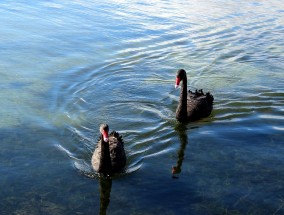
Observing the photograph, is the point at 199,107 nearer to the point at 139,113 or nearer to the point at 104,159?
the point at 139,113

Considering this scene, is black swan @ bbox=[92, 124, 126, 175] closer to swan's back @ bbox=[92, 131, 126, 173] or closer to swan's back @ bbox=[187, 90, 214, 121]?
swan's back @ bbox=[92, 131, 126, 173]

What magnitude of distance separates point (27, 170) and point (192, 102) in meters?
3.79

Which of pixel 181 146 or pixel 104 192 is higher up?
pixel 181 146

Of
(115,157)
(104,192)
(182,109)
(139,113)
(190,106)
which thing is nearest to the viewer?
(104,192)

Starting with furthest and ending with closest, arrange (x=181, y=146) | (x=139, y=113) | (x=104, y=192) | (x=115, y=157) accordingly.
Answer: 1. (x=139, y=113)
2. (x=181, y=146)
3. (x=115, y=157)
4. (x=104, y=192)

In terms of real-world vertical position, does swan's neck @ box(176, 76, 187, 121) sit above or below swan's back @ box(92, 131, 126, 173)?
above

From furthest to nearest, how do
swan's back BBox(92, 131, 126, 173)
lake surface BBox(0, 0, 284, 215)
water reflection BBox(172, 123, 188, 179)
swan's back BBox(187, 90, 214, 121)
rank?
swan's back BBox(187, 90, 214, 121), water reflection BBox(172, 123, 188, 179), swan's back BBox(92, 131, 126, 173), lake surface BBox(0, 0, 284, 215)

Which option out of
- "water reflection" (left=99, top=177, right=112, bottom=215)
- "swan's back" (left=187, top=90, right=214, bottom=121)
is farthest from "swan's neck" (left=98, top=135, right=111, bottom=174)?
"swan's back" (left=187, top=90, right=214, bottom=121)

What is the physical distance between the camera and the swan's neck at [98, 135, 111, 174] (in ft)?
21.8

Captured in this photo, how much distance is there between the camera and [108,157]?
6.82 m

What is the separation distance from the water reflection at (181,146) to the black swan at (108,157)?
32.5 inches

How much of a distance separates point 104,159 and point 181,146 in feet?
6.54

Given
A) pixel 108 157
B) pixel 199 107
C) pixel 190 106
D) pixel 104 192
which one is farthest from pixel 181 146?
pixel 104 192

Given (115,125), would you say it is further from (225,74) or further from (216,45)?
(216,45)
